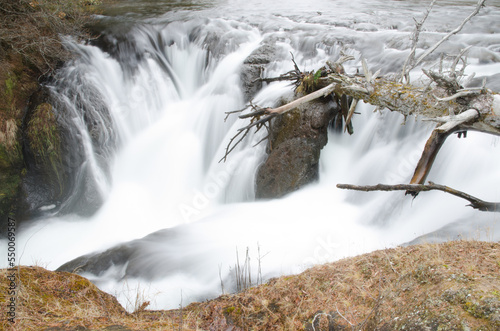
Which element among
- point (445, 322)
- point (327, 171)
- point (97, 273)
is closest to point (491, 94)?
point (445, 322)

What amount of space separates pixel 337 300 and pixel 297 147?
4.12 metres

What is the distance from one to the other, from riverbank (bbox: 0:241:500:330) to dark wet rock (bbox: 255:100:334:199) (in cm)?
335

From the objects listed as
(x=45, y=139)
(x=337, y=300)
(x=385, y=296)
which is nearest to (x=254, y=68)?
(x=45, y=139)

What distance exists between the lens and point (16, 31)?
25.4 feet

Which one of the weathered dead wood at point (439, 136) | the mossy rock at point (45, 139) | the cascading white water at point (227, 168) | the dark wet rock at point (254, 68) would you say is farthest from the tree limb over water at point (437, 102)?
the mossy rock at point (45, 139)

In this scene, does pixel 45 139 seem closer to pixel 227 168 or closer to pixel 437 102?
pixel 227 168

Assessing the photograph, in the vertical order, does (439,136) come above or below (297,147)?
above

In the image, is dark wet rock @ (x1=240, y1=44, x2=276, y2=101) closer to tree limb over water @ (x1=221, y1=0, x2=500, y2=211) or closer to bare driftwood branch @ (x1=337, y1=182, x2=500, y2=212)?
tree limb over water @ (x1=221, y1=0, x2=500, y2=211)

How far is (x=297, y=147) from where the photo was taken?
6.63m

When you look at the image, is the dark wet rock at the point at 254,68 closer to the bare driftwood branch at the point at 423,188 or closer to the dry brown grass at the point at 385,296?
the bare driftwood branch at the point at 423,188

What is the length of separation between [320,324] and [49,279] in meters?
2.55

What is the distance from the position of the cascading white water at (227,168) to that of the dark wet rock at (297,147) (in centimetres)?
29

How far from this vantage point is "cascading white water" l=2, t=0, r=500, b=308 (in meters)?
5.22

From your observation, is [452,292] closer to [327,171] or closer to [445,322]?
[445,322]
